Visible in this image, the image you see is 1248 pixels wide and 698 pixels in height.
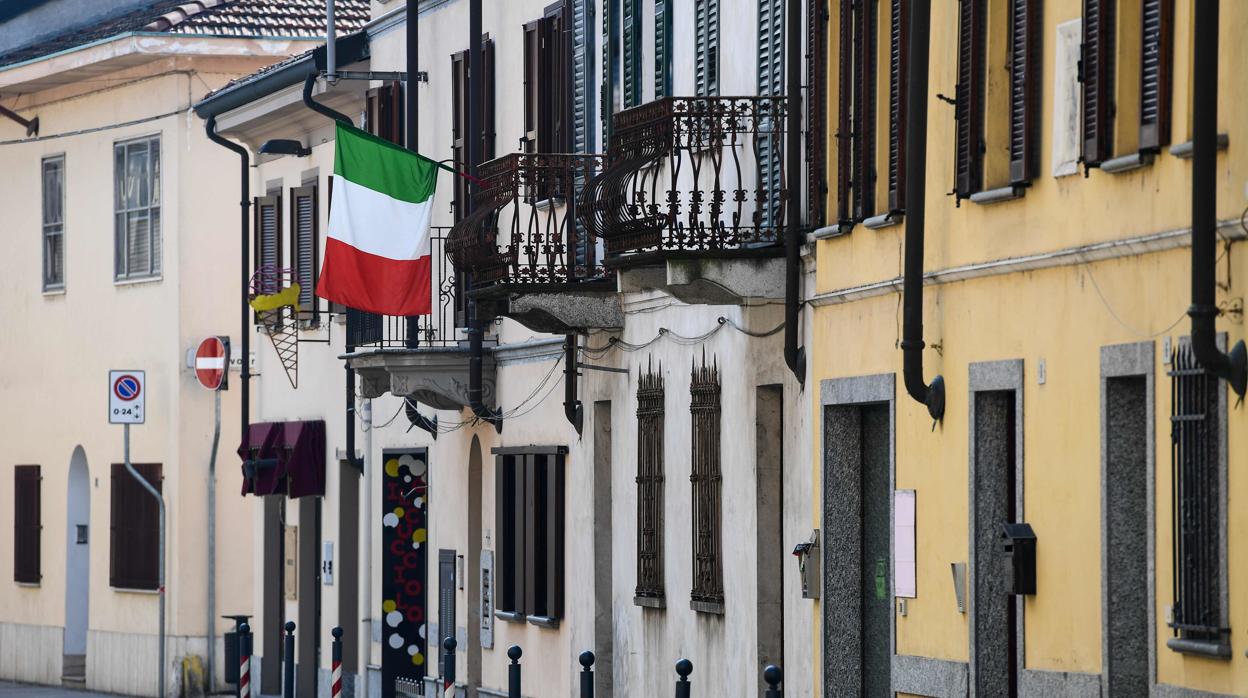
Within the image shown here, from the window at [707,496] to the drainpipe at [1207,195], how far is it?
8.43m

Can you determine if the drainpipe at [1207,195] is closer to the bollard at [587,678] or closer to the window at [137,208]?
the bollard at [587,678]

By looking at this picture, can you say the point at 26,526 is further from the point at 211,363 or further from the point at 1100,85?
the point at 1100,85

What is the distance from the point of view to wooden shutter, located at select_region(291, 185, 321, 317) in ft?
103

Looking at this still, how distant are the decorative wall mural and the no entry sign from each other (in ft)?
9.22

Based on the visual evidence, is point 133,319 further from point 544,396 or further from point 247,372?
point 544,396

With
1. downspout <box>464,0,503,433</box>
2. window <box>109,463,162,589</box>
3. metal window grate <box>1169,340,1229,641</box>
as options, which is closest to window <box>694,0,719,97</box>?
downspout <box>464,0,503,433</box>

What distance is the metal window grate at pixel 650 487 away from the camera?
21.7 meters

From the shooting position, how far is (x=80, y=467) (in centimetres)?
3741

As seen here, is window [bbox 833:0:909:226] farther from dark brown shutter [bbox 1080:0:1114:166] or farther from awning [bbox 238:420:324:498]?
awning [bbox 238:420:324:498]

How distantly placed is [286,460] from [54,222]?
840cm

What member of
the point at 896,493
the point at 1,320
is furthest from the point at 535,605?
the point at 1,320

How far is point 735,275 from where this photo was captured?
18641mm

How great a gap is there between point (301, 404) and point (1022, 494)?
18.4m

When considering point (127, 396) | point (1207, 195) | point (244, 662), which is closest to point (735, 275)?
point (1207, 195)
